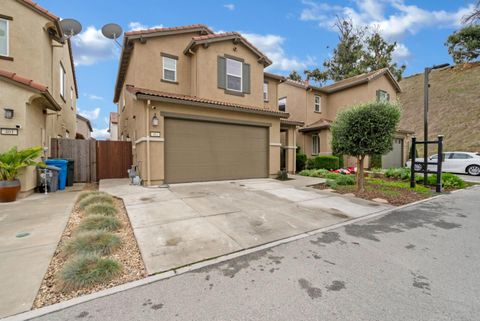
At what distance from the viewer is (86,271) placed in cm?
282

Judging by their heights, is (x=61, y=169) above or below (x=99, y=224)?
above

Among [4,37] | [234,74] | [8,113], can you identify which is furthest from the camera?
[234,74]

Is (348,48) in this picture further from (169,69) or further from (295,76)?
(169,69)

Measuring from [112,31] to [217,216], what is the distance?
11.6m

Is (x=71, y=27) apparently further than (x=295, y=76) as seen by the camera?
No

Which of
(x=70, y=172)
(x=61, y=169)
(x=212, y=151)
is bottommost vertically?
(x=70, y=172)

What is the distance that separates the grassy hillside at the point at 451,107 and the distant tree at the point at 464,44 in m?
5.60

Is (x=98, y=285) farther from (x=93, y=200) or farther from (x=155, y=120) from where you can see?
(x=155, y=120)

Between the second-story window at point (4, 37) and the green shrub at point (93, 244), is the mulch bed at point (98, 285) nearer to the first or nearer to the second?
the green shrub at point (93, 244)

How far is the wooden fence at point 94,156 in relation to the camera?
34.2 feet

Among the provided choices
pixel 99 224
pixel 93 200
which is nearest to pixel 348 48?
pixel 93 200

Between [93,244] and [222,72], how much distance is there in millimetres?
10052

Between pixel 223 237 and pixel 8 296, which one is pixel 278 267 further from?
pixel 8 296

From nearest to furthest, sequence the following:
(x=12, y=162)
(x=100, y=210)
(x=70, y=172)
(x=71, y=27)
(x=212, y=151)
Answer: (x=100, y=210), (x=12, y=162), (x=70, y=172), (x=212, y=151), (x=71, y=27)
